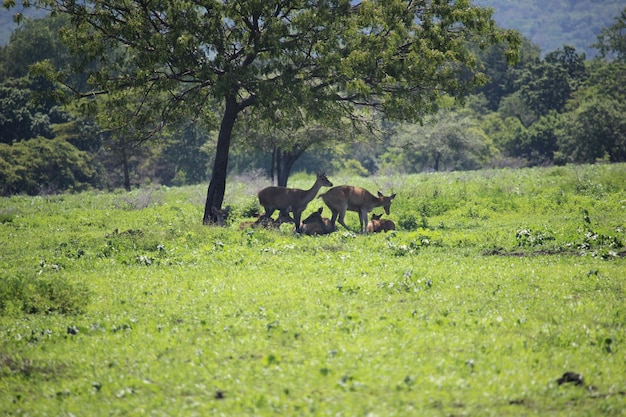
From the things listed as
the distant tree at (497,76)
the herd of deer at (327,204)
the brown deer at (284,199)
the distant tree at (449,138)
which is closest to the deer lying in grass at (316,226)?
the herd of deer at (327,204)

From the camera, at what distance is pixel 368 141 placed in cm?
4444

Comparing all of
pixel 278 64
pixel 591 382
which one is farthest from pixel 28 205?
pixel 591 382

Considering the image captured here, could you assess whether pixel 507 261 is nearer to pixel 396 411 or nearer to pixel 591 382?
pixel 591 382

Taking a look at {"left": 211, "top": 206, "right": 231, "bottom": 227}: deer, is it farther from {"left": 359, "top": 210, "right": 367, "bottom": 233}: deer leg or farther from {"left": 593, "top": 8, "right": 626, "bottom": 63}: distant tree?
{"left": 593, "top": 8, "right": 626, "bottom": 63}: distant tree

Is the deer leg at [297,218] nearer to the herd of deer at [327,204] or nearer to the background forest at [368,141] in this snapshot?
the herd of deer at [327,204]

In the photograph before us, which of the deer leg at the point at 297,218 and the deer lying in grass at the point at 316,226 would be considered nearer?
the deer lying in grass at the point at 316,226

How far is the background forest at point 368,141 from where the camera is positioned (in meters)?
58.6

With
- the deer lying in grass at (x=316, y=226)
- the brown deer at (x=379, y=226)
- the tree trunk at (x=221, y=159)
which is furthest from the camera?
the tree trunk at (x=221, y=159)

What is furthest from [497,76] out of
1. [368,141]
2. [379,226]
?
[379,226]

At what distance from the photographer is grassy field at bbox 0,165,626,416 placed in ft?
27.1

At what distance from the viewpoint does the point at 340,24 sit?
22531mm

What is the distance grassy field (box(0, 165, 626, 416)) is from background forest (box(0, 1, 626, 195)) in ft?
61.8

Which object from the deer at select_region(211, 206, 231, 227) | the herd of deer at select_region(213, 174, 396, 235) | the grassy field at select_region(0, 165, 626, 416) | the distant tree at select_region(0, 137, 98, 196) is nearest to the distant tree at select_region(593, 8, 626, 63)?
the distant tree at select_region(0, 137, 98, 196)

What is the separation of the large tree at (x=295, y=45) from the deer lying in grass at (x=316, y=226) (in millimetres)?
3295
